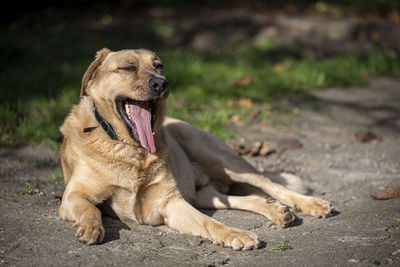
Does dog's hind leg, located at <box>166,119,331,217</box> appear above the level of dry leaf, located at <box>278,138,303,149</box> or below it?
above

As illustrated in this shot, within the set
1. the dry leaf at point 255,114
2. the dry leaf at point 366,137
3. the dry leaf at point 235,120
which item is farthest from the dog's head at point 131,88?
the dry leaf at point 366,137

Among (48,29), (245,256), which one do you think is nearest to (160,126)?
(245,256)

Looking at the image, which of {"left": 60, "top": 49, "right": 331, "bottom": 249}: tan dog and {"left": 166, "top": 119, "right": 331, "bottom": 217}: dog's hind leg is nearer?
{"left": 60, "top": 49, "right": 331, "bottom": 249}: tan dog

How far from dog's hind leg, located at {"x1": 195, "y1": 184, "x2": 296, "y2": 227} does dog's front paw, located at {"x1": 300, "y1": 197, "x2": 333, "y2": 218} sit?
0.80 ft

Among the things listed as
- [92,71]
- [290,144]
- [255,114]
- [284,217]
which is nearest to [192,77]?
[255,114]

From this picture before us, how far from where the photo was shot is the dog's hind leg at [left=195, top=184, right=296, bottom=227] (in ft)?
12.7

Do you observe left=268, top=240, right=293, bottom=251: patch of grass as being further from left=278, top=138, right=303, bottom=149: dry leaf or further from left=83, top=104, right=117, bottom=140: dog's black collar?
left=278, top=138, right=303, bottom=149: dry leaf

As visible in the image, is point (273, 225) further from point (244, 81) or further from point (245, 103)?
point (244, 81)

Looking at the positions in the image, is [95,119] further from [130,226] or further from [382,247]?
[382,247]

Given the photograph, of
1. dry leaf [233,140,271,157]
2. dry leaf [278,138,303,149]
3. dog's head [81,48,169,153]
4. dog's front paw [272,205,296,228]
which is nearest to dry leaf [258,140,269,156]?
dry leaf [233,140,271,157]

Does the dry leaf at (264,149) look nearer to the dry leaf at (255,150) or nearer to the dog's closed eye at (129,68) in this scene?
the dry leaf at (255,150)

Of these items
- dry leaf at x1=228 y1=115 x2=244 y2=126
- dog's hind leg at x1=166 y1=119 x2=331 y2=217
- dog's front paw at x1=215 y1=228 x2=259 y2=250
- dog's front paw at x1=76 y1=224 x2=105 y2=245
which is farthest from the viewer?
dry leaf at x1=228 y1=115 x2=244 y2=126

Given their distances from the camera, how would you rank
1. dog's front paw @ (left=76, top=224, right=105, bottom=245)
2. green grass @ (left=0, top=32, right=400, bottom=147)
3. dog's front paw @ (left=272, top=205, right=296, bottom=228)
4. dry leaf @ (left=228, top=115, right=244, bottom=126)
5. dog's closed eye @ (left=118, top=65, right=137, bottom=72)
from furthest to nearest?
1. dry leaf @ (left=228, top=115, right=244, bottom=126)
2. green grass @ (left=0, top=32, right=400, bottom=147)
3. dog's closed eye @ (left=118, top=65, right=137, bottom=72)
4. dog's front paw @ (left=272, top=205, right=296, bottom=228)
5. dog's front paw @ (left=76, top=224, right=105, bottom=245)

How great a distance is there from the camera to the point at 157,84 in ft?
12.2
